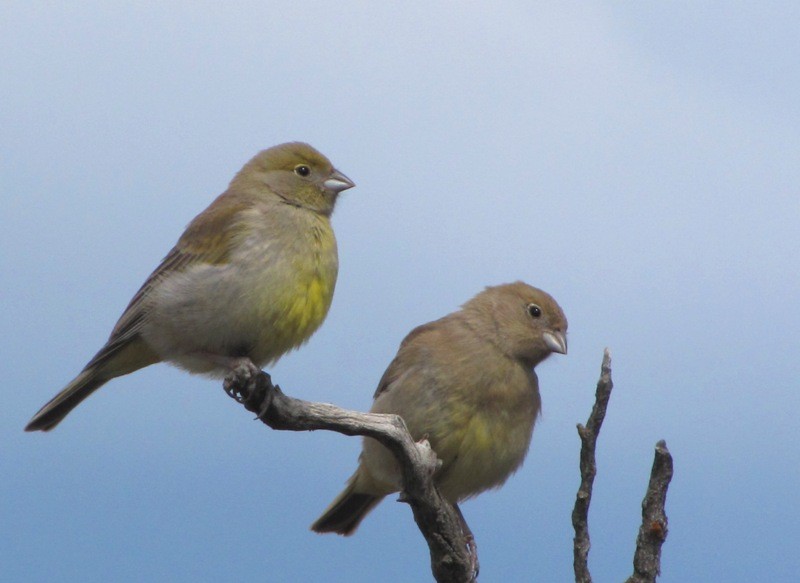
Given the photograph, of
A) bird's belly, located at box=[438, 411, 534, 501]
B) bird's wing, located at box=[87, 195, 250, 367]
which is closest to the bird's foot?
bird's wing, located at box=[87, 195, 250, 367]

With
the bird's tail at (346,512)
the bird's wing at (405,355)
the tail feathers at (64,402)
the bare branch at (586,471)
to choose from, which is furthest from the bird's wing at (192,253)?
the bare branch at (586,471)

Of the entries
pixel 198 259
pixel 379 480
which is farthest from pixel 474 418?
pixel 198 259

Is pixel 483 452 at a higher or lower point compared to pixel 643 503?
lower

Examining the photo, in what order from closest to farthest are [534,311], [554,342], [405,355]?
1. [405,355]
2. [554,342]
3. [534,311]

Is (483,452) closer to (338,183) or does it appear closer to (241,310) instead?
(241,310)

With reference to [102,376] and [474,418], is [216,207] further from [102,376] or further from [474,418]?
[474,418]

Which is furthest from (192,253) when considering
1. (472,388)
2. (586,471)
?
(586,471)

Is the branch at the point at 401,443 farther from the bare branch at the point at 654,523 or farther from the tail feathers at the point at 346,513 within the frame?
the tail feathers at the point at 346,513

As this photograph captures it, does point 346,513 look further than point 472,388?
Yes
